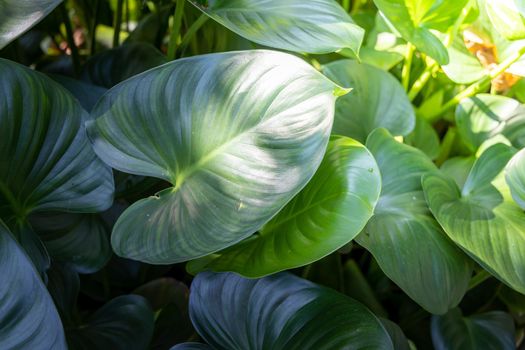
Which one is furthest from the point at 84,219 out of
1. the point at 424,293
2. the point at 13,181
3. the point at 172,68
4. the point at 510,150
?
the point at 510,150

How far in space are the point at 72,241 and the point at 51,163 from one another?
13cm

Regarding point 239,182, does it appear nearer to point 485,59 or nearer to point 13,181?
point 13,181

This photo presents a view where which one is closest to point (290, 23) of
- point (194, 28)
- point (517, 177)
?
point (194, 28)

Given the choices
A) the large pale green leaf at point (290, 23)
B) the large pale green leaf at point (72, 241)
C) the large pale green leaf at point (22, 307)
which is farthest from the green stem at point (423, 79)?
the large pale green leaf at point (22, 307)

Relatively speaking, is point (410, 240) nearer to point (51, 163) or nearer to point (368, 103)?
point (368, 103)

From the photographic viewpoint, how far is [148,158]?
51cm

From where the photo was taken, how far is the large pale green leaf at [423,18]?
0.67m

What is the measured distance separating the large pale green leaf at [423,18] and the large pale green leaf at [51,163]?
13.8 inches

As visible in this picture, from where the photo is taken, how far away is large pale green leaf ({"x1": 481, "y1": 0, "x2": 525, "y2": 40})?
2.16 ft

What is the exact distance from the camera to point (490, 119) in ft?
2.54

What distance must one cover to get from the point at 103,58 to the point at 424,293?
1.62 feet

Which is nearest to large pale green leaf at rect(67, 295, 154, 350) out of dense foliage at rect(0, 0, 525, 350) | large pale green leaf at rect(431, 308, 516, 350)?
dense foliage at rect(0, 0, 525, 350)

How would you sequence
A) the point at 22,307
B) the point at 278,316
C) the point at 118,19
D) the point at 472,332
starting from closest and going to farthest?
the point at 22,307 → the point at 278,316 → the point at 472,332 → the point at 118,19

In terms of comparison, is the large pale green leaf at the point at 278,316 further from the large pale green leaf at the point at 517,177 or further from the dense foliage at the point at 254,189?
the large pale green leaf at the point at 517,177
